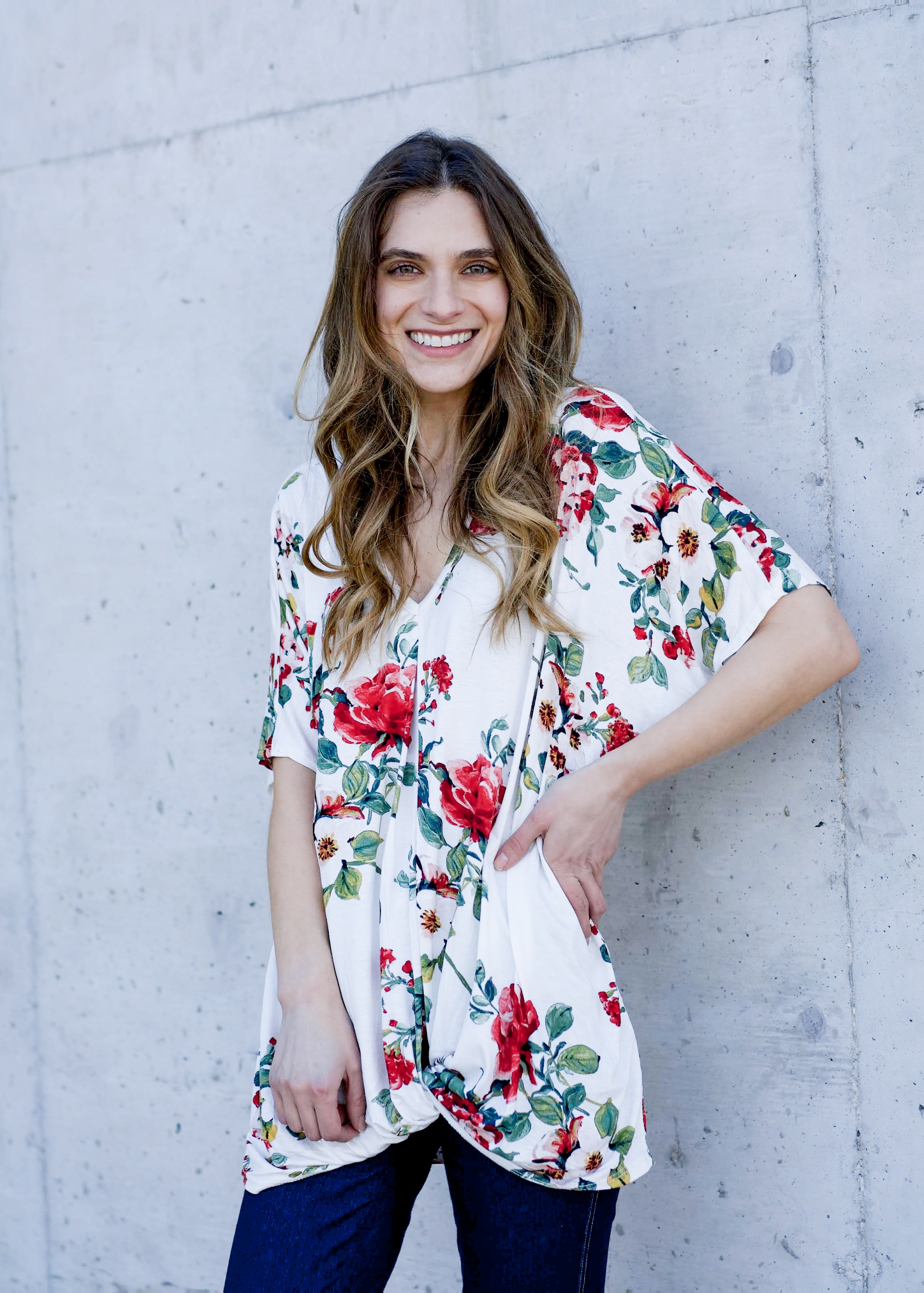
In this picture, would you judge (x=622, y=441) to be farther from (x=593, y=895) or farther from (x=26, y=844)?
(x=26, y=844)

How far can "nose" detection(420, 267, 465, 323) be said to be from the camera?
1.62 metres

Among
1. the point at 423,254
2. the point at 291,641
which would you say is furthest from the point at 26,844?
the point at 423,254

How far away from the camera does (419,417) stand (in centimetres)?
179

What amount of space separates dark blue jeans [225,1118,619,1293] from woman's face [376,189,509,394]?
103 centimetres

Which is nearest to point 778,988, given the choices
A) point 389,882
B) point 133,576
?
point 389,882

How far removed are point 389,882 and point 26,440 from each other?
154cm

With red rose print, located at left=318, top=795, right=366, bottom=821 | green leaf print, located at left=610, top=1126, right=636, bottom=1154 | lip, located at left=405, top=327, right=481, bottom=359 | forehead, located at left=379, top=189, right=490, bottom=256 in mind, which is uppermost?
forehead, located at left=379, top=189, right=490, bottom=256

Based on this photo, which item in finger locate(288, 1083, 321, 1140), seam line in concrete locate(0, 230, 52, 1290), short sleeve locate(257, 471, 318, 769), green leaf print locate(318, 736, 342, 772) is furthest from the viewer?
seam line in concrete locate(0, 230, 52, 1290)

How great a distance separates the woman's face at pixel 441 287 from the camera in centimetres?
163

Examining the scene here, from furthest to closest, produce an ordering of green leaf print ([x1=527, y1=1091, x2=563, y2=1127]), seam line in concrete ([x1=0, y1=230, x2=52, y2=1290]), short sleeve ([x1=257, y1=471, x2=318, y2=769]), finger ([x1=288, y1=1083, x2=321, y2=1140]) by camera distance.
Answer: seam line in concrete ([x1=0, y1=230, x2=52, y2=1290]), short sleeve ([x1=257, y1=471, x2=318, y2=769]), finger ([x1=288, y1=1083, x2=321, y2=1140]), green leaf print ([x1=527, y1=1091, x2=563, y2=1127])

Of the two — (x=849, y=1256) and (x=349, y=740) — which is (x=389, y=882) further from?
(x=849, y=1256)

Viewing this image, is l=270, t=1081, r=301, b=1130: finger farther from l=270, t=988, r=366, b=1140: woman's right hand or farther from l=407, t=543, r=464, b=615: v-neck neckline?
l=407, t=543, r=464, b=615: v-neck neckline

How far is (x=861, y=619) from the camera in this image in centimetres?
186

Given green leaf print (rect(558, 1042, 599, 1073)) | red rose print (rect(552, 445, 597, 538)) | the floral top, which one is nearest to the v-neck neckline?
the floral top
